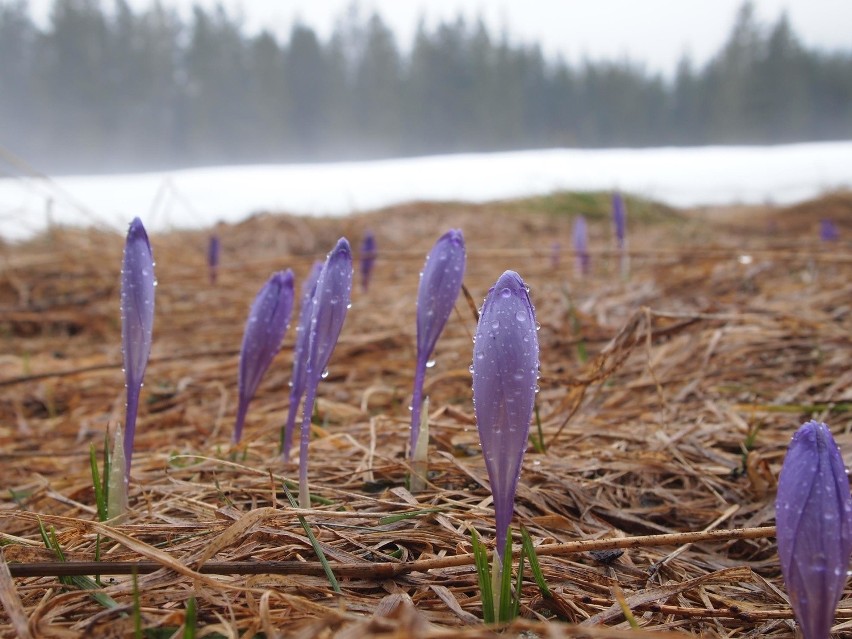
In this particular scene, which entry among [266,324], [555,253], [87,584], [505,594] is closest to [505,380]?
[505,594]

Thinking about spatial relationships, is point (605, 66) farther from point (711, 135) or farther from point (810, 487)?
point (810, 487)

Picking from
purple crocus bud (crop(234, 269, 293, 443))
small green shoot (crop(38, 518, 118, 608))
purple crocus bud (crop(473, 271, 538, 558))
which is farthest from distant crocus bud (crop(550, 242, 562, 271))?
small green shoot (crop(38, 518, 118, 608))

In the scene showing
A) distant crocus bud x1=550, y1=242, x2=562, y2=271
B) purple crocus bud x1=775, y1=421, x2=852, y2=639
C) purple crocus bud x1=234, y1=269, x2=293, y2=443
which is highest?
distant crocus bud x1=550, y1=242, x2=562, y2=271

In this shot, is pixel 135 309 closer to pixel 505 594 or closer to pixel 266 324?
pixel 266 324

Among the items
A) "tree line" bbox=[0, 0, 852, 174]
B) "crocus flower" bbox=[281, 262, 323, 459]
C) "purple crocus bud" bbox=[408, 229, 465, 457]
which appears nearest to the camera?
"purple crocus bud" bbox=[408, 229, 465, 457]

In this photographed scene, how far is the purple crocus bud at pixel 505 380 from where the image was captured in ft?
2.30

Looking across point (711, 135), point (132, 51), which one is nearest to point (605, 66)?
point (711, 135)

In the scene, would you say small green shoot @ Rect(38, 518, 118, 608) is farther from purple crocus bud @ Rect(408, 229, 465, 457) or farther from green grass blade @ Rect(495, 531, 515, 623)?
purple crocus bud @ Rect(408, 229, 465, 457)

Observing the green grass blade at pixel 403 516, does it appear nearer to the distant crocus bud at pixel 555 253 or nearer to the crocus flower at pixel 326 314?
the crocus flower at pixel 326 314

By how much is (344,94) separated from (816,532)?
27688 mm

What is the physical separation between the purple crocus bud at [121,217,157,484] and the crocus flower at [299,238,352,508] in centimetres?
25

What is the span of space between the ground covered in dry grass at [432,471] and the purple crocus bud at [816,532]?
0.45ft

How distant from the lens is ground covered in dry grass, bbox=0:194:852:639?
74 centimetres

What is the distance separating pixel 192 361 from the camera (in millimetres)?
2613
